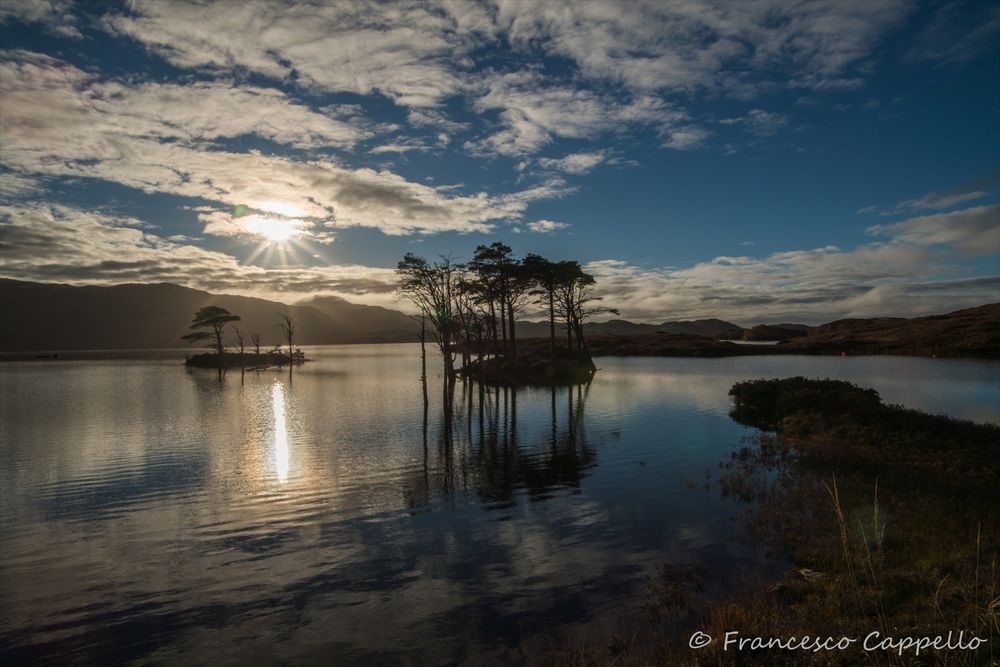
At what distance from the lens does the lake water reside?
10.6 metres

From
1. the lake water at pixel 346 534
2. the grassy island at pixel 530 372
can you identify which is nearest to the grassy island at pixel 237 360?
the grassy island at pixel 530 372

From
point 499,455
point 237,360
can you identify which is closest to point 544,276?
point 499,455

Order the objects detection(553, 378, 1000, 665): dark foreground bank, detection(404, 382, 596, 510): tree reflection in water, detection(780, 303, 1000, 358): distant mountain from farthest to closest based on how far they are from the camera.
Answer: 1. detection(780, 303, 1000, 358): distant mountain
2. detection(404, 382, 596, 510): tree reflection in water
3. detection(553, 378, 1000, 665): dark foreground bank

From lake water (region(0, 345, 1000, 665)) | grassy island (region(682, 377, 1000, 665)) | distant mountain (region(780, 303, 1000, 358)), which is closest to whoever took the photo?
grassy island (region(682, 377, 1000, 665))

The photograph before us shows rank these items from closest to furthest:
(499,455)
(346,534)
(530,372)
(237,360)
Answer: (346,534), (499,455), (530,372), (237,360)

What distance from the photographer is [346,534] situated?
16422 mm

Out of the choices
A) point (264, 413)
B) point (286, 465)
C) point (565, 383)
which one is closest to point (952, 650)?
point (286, 465)

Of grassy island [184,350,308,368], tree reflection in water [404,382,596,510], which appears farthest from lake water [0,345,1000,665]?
grassy island [184,350,308,368]

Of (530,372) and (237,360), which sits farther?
(237,360)

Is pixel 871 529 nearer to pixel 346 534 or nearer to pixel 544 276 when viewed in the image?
pixel 346 534

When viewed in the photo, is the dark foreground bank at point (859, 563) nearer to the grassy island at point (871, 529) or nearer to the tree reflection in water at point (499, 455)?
the grassy island at point (871, 529)

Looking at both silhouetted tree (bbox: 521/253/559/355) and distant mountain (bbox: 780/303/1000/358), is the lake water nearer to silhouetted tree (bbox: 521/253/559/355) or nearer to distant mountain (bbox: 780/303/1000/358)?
silhouetted tree (bbox: 521/253/559/355)

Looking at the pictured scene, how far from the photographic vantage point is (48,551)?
15344 mm

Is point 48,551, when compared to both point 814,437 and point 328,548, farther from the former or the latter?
point 814,437
